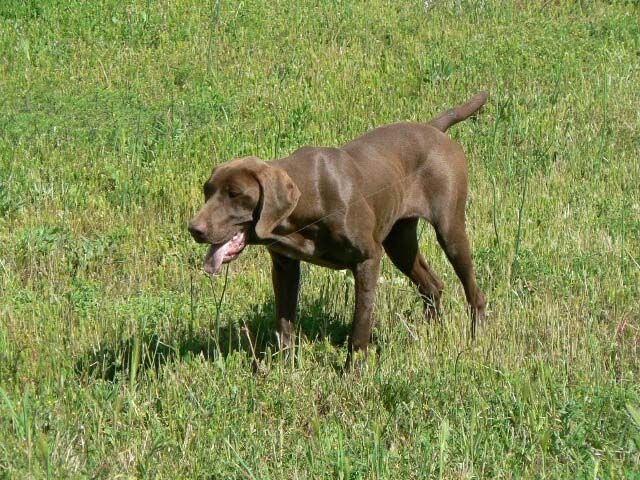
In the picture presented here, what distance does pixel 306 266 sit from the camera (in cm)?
714

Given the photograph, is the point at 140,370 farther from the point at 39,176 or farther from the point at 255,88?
the point at 255,88

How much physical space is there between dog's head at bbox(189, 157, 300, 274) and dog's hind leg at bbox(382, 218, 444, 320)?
1.49 meters

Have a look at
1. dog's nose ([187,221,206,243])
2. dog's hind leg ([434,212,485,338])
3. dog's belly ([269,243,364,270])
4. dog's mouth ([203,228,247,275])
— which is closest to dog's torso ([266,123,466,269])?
dog's belly ([269,243,364,270])

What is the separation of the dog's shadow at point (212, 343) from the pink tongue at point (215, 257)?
375 millimetres

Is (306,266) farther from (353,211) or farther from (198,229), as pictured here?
(198,229)

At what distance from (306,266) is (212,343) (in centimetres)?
115

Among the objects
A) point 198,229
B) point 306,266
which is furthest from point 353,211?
point 306,266

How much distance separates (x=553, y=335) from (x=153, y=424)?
225 cm

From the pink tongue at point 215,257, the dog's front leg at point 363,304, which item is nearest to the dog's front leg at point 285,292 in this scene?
the dog's front leg at point 363,304

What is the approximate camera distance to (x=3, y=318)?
20.1 feet

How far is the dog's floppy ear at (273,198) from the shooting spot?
5.41m

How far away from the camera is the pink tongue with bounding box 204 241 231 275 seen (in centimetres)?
538

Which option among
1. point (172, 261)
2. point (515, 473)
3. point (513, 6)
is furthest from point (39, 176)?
point (513, 6)

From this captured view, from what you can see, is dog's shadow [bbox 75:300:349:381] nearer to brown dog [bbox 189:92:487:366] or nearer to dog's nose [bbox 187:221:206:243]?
brown dog [bbox 189:92:487:366]
